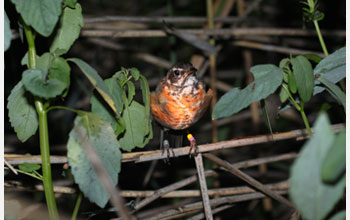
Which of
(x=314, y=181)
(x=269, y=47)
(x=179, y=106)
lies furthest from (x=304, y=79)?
(x=269, y=47)

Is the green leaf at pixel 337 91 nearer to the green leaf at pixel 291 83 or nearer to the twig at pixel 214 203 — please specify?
the green leaf at pixel 291 83

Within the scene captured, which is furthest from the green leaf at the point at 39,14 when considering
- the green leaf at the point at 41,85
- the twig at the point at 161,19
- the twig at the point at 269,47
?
the twig at the point at 269,47

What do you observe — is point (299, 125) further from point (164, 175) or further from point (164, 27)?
point (164, 27)

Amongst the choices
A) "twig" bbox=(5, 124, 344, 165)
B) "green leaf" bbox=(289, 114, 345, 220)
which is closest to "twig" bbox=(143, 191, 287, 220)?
"twig" bbox=(5, 124, 344, 165)

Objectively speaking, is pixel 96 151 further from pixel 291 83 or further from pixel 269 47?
pixel 269 47

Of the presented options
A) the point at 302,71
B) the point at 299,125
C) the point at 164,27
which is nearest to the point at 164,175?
the point at 164,27

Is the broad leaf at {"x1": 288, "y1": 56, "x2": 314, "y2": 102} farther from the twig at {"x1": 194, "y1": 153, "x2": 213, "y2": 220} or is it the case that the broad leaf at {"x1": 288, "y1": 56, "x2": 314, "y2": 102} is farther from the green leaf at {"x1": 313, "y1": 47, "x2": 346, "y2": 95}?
the twig at {"x1": 194, "y1": 153, "x2": 213, "y2": 220}
